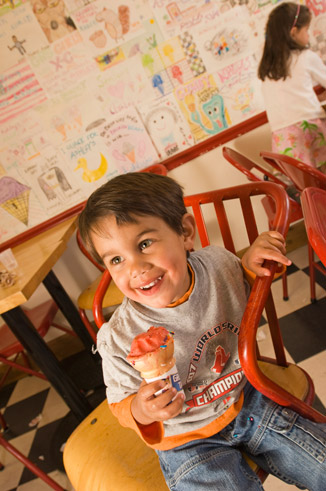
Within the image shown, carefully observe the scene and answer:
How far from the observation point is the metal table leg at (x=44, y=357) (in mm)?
1489

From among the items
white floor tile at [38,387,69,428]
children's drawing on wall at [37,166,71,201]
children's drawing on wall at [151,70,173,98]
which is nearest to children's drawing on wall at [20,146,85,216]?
children's drawing on wall at [37,166,71,201]

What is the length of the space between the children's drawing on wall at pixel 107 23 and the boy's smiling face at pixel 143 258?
1739 mm

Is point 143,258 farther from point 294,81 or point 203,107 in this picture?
point 294,81

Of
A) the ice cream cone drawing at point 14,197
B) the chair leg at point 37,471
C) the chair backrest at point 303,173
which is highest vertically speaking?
the ice cream cone drawing at point 14,197

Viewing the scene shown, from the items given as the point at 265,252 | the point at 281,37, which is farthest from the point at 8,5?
the point at 265,252

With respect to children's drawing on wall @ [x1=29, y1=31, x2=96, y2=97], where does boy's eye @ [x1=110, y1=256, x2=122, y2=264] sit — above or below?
below

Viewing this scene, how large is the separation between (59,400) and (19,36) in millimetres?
2353

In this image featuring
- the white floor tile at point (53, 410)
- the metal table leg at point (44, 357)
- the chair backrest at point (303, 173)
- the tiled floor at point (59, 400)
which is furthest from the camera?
the white floor tile at point (53, 410)

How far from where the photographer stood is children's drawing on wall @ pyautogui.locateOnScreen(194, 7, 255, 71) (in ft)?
7.06

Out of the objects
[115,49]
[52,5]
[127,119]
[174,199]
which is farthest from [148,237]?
[52,5]

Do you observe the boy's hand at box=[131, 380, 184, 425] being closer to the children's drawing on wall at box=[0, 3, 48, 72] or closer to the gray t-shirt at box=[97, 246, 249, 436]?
the gray t-shirt at box=[97, 246, 249, 436]

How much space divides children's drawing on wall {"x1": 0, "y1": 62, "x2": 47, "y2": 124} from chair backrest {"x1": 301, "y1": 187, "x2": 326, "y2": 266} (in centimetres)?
199

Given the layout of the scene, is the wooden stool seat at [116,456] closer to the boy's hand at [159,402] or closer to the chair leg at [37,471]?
the boy's hand at [159,402]

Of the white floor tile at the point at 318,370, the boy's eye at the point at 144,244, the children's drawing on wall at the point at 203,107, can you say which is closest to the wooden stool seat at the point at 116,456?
the boy's eye at the point at 144,244
